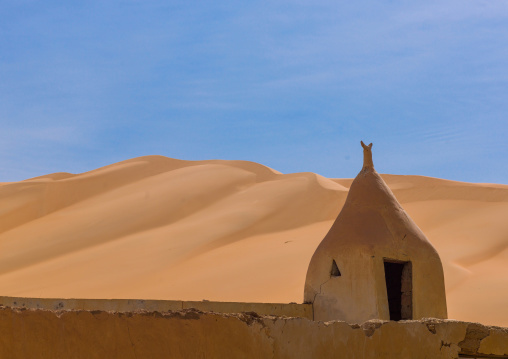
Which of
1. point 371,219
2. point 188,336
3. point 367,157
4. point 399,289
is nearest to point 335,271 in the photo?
point 371,219

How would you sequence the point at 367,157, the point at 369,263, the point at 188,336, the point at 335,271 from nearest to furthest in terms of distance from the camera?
the point at 188,336 < the point at 369,263 < the point at 335,271 < the point at 367,157

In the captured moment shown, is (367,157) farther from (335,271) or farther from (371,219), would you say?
(335,271)

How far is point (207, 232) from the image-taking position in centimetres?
3086

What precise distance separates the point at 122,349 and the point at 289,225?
1074 inches

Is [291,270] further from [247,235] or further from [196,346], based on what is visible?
[196,346]

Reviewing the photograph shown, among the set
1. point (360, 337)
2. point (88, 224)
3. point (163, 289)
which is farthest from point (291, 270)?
point (360, 337)

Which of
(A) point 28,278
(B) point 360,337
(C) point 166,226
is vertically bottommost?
(B) point 360,337

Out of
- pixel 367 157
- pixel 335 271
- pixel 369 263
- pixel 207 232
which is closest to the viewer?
pixel 369 263

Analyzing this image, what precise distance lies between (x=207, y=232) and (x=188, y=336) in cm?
2648

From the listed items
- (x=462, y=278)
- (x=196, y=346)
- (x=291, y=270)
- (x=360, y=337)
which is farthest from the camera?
(x=291, y=270)

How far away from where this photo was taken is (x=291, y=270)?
2464 centimetres

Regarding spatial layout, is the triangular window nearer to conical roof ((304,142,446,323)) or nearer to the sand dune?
conical roof ((304,142,446,323))

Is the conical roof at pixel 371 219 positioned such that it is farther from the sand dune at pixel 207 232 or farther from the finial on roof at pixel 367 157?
the sand dune at pixel 207 232

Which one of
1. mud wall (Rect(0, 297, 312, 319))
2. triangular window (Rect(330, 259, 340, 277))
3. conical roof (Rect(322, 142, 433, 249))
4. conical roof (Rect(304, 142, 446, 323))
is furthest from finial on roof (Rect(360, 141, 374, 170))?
mud wall (Rect(0, 297, 312, 319))
